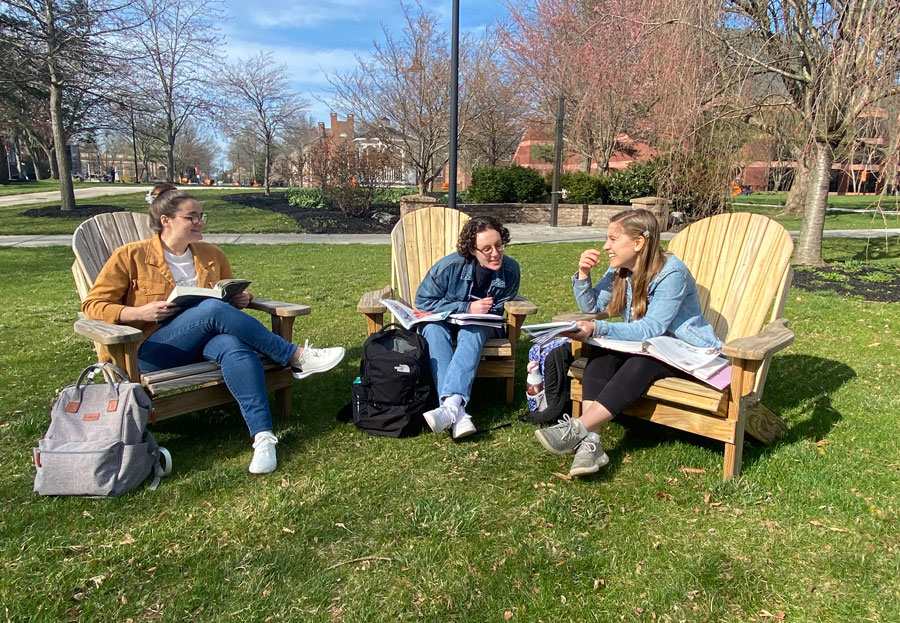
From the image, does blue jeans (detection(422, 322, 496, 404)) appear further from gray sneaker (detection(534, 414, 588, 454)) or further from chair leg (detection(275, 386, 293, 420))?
chair leg (detection(275, 386, 293, 420))

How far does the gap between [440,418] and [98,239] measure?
7.73ft

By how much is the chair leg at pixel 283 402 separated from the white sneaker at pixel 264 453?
0.48 m

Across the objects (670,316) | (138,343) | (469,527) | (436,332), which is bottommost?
(469,527)

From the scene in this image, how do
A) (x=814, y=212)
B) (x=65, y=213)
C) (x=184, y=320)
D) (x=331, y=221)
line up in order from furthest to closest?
(x=65, y=213), (x=331, y=221), (x=814, y=212), (x=184, y=320)

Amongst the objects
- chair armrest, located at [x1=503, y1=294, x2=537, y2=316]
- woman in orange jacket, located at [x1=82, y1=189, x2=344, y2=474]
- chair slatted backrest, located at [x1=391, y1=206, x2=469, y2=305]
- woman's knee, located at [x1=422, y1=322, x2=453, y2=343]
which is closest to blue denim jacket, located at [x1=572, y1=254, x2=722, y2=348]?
chair armrest, located at [x1=503, y1=294, x2=537, y2=316]

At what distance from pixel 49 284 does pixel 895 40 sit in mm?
9043

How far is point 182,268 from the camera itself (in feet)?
10.8

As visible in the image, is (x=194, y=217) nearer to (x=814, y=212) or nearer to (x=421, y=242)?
(x=421, y=242)

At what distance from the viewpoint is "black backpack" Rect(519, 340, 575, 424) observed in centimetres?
344

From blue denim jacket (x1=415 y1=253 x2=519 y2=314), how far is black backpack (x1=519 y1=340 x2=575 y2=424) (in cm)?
52

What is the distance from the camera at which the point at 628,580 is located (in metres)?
2.18

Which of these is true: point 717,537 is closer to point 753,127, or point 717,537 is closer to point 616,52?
point 616,52

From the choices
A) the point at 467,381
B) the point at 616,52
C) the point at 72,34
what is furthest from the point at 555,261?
the point at 72,34

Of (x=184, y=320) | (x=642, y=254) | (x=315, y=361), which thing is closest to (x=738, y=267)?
(x=642, y=254)
